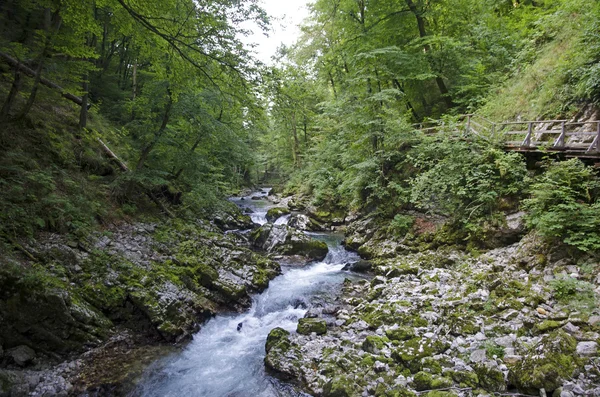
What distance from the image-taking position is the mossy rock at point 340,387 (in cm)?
495

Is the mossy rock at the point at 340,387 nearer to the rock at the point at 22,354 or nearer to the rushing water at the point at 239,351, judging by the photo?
the rushing water at the point at 239,351

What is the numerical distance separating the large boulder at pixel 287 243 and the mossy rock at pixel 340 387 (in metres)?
7.54

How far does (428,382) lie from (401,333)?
4.39 ft

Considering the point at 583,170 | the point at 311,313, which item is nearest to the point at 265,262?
the point at 311,313

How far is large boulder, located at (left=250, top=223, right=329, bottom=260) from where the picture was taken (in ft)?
42.2

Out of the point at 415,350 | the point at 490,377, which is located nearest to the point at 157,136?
the point at 415,350

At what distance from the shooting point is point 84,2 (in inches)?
208

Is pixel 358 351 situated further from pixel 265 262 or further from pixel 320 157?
pixel 320 157

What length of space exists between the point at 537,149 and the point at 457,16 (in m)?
13.6

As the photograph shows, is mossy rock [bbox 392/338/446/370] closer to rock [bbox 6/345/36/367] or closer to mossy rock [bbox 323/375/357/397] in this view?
mossy rock [bbox 323/375/357/397]

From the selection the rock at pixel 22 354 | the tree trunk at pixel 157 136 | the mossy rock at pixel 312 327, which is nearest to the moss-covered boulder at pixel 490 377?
the mossy rock at pixel 312 327

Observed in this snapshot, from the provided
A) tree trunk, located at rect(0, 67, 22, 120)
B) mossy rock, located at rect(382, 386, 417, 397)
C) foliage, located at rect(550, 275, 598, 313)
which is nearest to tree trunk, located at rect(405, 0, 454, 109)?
foliage, located at rect(550, 275, 598, 313)

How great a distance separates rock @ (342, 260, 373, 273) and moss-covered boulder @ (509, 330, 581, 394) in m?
6.50

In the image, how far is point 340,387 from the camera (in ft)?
16.5
